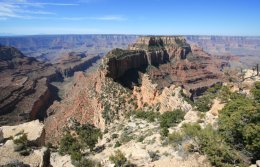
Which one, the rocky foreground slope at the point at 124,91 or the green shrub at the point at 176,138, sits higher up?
the green shrub at the point at 176,138

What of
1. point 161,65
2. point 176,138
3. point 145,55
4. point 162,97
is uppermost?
point 176,138

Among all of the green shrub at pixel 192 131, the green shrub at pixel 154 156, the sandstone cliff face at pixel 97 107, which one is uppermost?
the green shrub at pixel 192 131

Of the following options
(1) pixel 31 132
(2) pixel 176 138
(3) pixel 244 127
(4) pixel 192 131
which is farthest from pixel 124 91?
(3) pixel 244 127

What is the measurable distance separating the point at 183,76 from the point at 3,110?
2956 inches

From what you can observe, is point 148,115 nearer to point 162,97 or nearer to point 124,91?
point 162,97

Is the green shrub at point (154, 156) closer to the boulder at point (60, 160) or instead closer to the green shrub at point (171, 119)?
the green shrub at point (171, 119)

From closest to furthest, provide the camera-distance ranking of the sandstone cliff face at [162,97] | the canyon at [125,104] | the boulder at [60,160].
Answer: the canyon at [125,104] < the boulder at [60,160] < the sandstone cliff face at [162,97]

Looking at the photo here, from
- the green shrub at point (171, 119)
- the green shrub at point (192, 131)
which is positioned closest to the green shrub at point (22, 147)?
the green shrub at point (192, 131)

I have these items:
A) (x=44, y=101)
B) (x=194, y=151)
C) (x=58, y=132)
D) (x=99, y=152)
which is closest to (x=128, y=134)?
(x=99, y=152)

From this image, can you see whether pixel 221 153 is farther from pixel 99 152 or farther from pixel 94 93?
pixel 94 93

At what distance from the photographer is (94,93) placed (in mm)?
84688

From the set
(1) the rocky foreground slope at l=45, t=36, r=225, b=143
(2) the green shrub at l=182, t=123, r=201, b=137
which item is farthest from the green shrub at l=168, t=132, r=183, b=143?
(1) the rocky foreground slope at l=45, t=36, r=225, b=143

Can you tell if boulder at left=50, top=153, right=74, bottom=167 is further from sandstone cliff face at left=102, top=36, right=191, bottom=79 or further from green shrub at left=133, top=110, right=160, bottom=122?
sandstone cliff face at left=102, top=36, right=191, bottom=79

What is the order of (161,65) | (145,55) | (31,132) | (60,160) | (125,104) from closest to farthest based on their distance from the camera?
(31,132), (60,160), (125,104), (145,55), (161,65)
